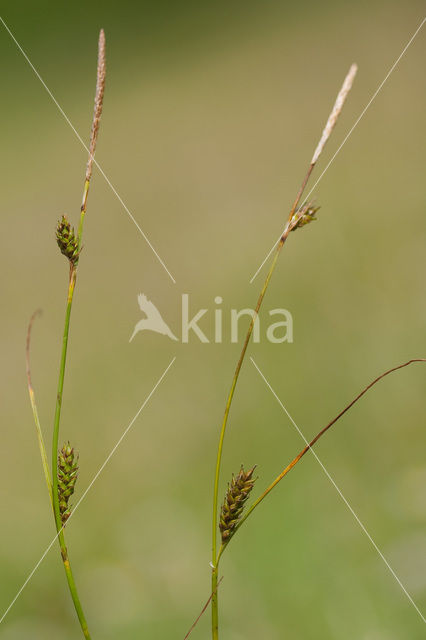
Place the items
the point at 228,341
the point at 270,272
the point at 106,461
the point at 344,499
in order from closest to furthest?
the point at 270,272 < the point at 344,499 < the point at 106,461 < the point at 228,341

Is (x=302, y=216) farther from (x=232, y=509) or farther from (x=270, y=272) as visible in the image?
(x=232, y=509)

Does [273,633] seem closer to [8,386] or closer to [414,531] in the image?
[414,531]

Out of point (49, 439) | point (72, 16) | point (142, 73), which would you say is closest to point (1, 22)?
point (72, 16)

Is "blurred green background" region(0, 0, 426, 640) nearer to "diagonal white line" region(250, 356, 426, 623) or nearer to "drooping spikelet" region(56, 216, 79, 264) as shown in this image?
"diagonal white line" region(250, 356, 426, 623)

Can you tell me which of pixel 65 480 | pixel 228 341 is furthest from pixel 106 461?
pixel 65 480

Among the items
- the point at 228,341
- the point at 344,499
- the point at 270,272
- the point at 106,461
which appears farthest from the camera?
the point at 228,341

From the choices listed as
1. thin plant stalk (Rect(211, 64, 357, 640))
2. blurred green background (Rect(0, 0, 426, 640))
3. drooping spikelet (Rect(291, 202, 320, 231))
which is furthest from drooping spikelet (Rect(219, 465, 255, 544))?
blurred green background (Rect(0, 0, 426, 640))

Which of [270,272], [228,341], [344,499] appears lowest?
[344,499]

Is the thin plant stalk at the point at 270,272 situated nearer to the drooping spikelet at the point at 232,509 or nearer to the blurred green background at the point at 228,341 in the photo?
the drooping spikelet at the point at 232,509
